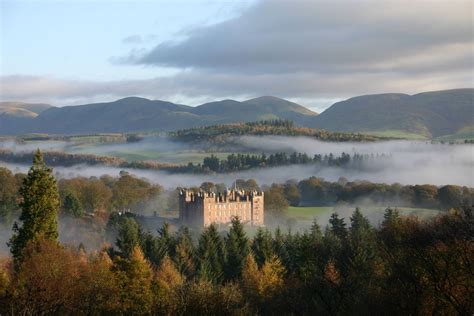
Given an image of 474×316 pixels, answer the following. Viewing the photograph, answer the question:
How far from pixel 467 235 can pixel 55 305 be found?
24.6m

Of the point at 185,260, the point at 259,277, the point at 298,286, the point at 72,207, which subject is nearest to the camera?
the point at 298,286

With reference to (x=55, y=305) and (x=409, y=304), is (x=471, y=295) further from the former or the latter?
(x=55, y=305)

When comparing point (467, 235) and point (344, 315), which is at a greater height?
point (467, 235)

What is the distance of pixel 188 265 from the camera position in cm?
9012

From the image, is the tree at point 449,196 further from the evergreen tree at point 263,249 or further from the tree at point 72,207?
the evergreen tree at point 263,249

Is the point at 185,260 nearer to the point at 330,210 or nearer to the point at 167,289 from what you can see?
the point at 167,289

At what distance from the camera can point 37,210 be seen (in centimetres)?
5356

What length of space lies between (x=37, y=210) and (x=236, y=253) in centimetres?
3906

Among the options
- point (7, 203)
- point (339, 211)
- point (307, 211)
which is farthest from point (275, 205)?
point (7, 203)

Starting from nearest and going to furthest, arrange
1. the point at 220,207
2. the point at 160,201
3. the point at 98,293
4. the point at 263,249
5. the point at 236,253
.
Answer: the point at 98,293 < the point at 236,253 < the point at 263,249 < the point at 220,207 < the point at 160,201

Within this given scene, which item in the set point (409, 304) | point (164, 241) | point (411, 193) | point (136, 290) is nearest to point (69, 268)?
point (136, 290)

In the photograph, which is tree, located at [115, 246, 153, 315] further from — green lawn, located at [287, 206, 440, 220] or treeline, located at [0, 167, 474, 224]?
green lawn, located at [287, 206, 440, 220]

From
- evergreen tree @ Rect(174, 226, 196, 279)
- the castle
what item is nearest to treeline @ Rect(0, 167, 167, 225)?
the castle

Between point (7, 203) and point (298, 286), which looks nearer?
point (298, 286)
